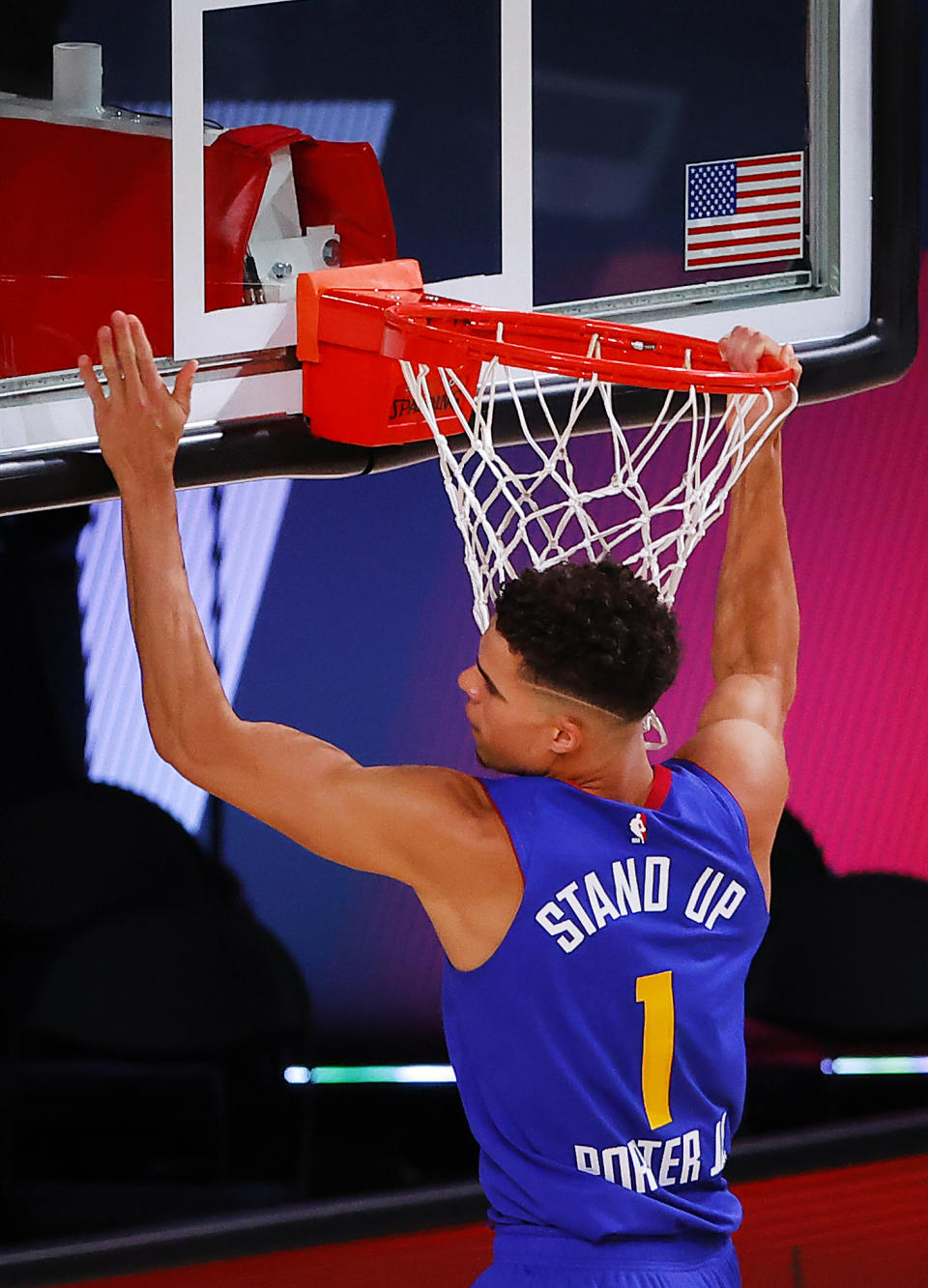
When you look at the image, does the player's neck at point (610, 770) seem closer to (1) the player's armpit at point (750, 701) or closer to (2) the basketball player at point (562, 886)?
(2) the basketball player at point (562, 886)

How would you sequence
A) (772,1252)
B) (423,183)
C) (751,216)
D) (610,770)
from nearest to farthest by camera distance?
(610,770) < (751,216) < (423,183) < (772,1252)

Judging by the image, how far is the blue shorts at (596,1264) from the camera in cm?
189

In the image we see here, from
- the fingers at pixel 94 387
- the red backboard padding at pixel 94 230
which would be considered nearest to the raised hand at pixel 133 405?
the fingers at pixel 94 387

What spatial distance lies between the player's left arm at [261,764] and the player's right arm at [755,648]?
43cm

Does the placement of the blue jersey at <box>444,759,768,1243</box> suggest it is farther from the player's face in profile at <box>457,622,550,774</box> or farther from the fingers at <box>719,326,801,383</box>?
the fingers at <box>719,326,801,383</box>

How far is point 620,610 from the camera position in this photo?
1.95m

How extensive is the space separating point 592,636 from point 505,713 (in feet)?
0.51

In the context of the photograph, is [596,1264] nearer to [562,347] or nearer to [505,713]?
[505,713]

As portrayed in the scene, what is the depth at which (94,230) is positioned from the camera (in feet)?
8.30

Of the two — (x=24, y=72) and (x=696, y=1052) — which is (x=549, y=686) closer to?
(x=696, y=1052)

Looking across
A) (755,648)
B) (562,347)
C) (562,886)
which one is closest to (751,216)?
(562,347)

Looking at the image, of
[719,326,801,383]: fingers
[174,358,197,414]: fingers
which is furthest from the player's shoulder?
[174,358,197,414]: fingers

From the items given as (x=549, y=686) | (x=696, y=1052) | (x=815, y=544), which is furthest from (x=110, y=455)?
(x=815, y=544)


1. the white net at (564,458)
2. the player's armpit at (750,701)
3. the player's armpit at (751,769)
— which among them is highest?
the white net at (564,458)
